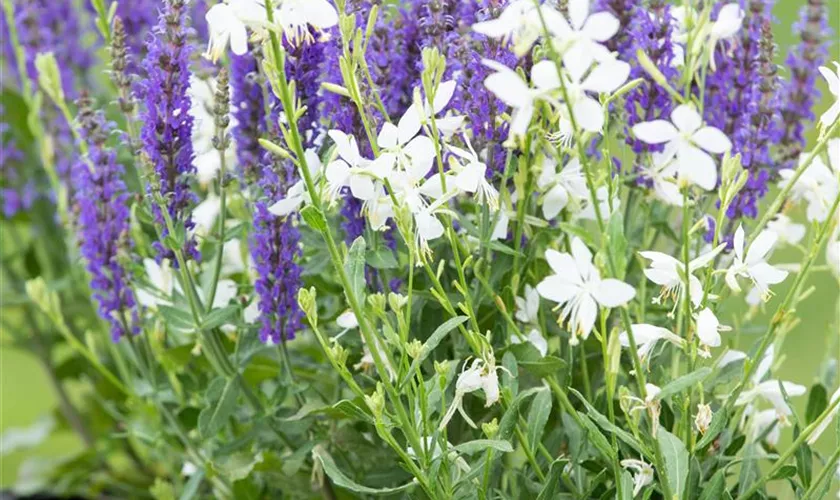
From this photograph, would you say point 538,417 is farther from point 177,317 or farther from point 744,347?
point 744,347

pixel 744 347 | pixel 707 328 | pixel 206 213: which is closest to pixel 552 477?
pixel 707 328

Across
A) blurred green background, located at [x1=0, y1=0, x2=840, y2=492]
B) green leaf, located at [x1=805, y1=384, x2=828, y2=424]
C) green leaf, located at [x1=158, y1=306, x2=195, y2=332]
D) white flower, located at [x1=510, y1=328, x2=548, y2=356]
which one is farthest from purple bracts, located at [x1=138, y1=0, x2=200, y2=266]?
blurred green background, located at [x1=0, y1=0, x2=840, y2=492]

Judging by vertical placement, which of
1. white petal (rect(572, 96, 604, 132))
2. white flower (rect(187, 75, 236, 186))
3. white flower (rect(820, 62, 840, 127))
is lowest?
white flower (rect(187, 75, 236, 186))

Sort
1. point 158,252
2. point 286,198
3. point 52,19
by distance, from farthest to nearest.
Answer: point 52,19
point 158,252
point 286,198

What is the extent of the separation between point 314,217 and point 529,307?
0.25 meters

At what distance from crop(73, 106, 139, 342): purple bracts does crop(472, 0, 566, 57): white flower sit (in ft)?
1.47

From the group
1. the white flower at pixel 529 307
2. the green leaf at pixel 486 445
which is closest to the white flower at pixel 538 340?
the white flower at pixel 529 307

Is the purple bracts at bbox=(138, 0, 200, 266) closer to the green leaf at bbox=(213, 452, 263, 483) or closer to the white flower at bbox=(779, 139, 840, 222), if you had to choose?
the green leaf at bbox=(213, 452, 263, 483)

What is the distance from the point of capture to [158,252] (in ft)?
2.72

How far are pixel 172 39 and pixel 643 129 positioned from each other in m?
0.38

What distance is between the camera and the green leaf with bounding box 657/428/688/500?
63cm

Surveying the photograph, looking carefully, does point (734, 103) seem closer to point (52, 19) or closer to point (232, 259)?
point (232, 259)

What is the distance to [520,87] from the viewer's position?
54 cm

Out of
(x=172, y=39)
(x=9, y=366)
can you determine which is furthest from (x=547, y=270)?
(x=9, y=366)
